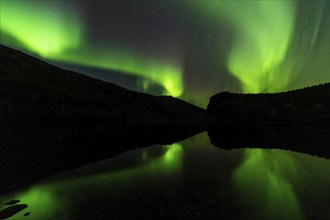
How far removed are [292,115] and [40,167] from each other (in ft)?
630

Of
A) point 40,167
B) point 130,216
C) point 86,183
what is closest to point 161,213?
point 130,216

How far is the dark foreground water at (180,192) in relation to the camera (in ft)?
34.0

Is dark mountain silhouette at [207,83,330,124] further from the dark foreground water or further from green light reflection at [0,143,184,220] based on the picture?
green light reflection at [0,143,184,220]

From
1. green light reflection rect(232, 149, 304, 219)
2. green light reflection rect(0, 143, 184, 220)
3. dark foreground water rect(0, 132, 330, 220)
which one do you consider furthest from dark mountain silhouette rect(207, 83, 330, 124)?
green light reflection rect(0, 143, 184, 220)

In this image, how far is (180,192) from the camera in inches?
534

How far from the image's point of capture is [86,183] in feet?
50.6

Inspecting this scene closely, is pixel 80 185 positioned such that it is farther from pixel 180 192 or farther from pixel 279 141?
pixel 279 141

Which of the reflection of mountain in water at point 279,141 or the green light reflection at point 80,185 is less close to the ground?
the green light reflection at point 80,185

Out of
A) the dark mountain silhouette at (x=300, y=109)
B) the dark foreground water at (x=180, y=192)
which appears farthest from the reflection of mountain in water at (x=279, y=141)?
the dark mountain silhouette at (x=300, y=109)

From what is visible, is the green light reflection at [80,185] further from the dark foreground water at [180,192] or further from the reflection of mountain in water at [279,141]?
the reflection of mountain in water at [279,141]

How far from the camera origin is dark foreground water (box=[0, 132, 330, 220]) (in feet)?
34.0

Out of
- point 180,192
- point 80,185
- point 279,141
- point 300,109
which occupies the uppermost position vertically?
point 300,109

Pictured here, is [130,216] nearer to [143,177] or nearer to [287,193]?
[143,177]

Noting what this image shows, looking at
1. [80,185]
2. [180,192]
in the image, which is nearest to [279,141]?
[180,192]
